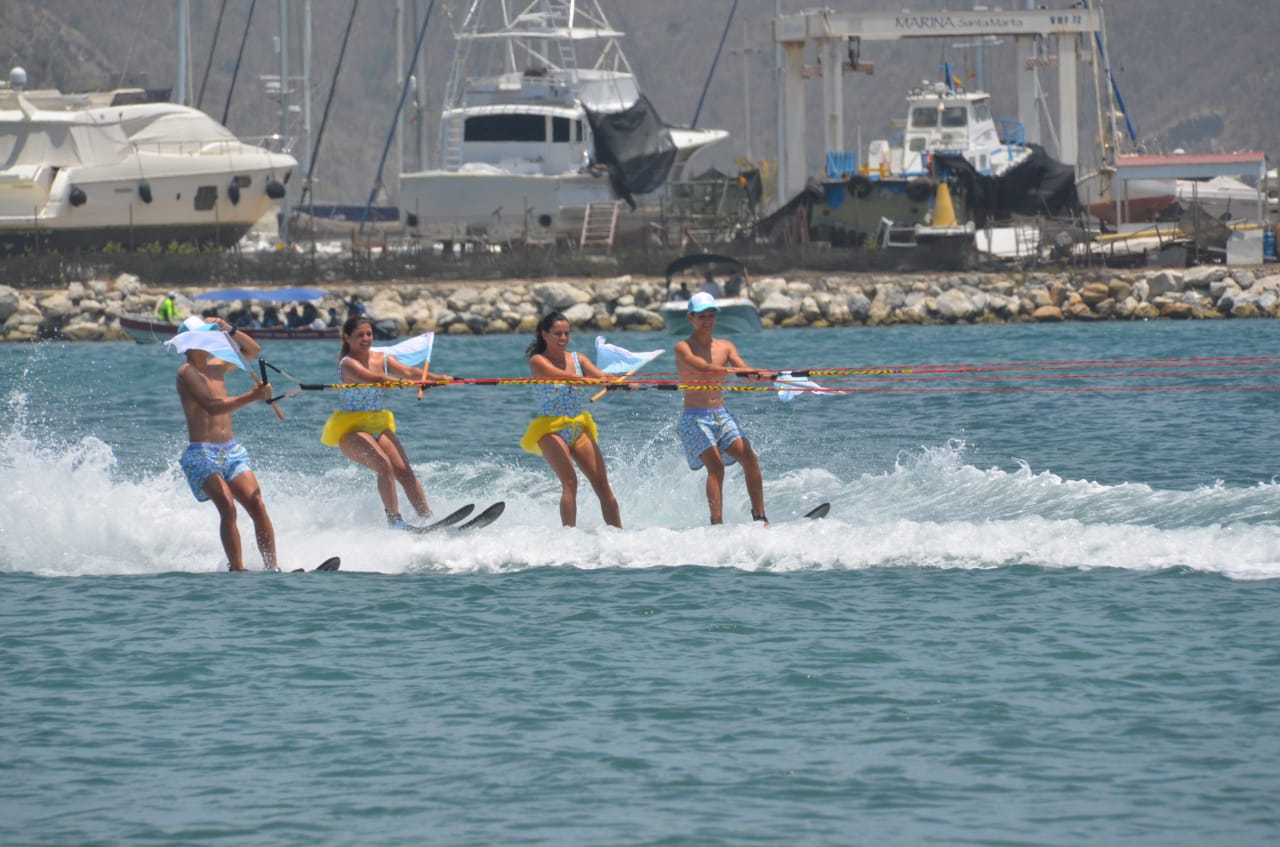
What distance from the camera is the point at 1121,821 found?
699 cm

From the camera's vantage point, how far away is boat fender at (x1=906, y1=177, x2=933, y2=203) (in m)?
44.4

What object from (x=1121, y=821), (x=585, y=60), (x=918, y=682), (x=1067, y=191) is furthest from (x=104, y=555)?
(x=585, y=60)

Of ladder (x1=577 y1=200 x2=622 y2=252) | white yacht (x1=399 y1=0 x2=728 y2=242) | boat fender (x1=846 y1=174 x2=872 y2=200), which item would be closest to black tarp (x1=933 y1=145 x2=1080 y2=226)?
boat fender (x1=846 y1=174 x2=872 y2=200)

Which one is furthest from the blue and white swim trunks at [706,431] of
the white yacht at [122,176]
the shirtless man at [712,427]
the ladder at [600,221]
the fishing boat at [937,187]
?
the white yacht at [122,176]

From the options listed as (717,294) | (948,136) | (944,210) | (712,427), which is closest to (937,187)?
(944,210)

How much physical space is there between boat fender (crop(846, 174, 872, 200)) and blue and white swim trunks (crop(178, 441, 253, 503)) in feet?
113

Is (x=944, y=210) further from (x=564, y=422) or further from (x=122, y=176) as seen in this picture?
(x=564, y=422)

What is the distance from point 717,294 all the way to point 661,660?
91.4 ft

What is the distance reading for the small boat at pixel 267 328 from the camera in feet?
123

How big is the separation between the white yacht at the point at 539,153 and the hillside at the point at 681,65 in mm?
39802

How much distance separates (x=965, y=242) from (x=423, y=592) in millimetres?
32571

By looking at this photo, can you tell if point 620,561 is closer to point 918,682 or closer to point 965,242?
point 918,682

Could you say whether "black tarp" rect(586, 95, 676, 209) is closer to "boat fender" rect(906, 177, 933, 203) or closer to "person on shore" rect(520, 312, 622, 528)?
"boat fender" rect(906, 177, 933, 203)

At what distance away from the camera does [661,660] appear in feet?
31.0
